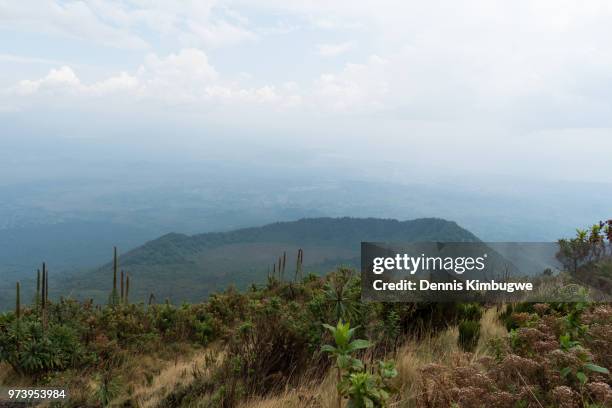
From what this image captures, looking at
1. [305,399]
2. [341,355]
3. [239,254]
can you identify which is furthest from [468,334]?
[239,254]

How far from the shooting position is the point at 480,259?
21.1ft

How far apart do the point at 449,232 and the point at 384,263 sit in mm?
128526

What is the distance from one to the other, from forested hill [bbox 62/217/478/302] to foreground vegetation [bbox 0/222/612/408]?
74892 millimetres

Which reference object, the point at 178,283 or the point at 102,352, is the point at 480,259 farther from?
the point at 178,283

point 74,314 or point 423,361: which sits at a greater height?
point 423,361

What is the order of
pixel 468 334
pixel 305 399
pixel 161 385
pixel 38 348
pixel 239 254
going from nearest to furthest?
pixel 305 399 → pixel 468 334 → pixel 161 385 → pixel 38 348 → pixel 239 254

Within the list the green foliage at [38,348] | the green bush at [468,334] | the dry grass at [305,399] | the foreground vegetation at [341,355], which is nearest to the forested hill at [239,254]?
the foreground vegetation at [341,355]

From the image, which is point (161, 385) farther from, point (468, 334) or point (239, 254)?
point (239, 254)

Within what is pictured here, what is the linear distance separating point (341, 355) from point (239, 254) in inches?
6536

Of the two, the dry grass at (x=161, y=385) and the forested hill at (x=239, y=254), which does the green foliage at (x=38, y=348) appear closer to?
the dry grass at (x=161, y=385)

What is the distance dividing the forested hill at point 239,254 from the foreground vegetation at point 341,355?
7489 cm

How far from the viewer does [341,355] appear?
10.4 ft

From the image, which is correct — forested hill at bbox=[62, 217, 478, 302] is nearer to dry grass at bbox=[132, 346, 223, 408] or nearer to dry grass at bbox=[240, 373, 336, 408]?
dry grass at bbox=[132, 346, 223, 408]

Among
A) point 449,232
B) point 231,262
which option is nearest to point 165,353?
point 449,232
